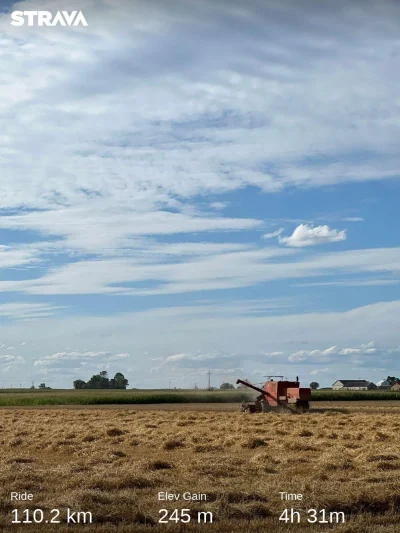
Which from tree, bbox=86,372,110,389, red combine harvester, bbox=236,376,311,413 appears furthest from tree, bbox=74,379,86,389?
red combine harvester, bbox=236,376,311,413

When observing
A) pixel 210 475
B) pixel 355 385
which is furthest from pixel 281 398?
pixel 355 385

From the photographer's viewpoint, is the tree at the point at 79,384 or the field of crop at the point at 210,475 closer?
the field of crop at the point at 210,475

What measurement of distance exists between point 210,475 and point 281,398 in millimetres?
25044

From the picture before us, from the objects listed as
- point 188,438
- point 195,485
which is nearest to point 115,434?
point 188,438

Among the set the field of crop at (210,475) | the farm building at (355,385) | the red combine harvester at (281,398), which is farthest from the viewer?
the farm building at (355,385)

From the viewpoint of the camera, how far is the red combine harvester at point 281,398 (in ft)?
127

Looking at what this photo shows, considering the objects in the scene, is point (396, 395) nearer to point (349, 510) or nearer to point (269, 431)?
point (269, 431)

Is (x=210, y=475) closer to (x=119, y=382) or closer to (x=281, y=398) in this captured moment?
(x=281, y=398)

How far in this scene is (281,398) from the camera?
39.2m

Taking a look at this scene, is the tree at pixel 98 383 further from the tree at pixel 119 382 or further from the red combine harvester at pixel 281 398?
the red combine harvester at pixel 281 398

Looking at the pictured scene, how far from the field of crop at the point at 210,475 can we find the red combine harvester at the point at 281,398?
491 inches

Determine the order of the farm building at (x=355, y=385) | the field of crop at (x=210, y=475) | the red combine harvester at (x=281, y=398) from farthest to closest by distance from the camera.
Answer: the farm building at (x=355, y=385) → the red combine harvester at (x=281, y=398) → the field of crop at (x=210, y=475)

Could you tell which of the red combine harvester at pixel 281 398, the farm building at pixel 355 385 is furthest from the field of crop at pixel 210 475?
the farm building at pixel 355 385

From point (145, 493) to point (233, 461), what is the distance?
413 cm
